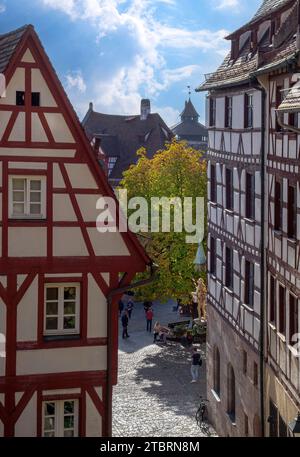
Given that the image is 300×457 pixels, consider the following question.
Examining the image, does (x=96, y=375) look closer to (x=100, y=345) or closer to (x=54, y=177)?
(x=100, y=345)

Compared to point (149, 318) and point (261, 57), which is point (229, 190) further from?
point (149, 318)

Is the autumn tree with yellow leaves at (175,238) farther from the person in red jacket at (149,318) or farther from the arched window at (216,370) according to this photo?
the arched window at (216,370)

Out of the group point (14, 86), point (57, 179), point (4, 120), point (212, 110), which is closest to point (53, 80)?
point (14, 86)

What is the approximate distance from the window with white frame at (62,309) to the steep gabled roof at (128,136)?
177 feet

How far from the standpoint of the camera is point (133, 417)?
88.0 feet

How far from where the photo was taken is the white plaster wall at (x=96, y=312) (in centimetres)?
1513

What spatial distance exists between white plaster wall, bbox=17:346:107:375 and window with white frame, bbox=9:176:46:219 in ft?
8.19

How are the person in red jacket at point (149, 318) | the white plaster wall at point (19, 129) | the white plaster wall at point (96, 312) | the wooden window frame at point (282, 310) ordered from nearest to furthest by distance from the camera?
the white plaster wall at point (19, 129) < the white plaster wall at point (96, 312) < the wooden window frame at point (282, 310) < the person in red jacket at point (149, 318)

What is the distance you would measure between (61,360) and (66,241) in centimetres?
218

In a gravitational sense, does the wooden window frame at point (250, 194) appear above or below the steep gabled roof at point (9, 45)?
below

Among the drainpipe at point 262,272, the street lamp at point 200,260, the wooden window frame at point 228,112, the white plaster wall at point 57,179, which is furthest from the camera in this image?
the street lamp at point 200,260

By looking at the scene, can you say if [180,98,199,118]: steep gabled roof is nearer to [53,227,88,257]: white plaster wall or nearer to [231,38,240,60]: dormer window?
[231,38,240,60]: dormer window

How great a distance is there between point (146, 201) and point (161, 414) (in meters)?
14.8

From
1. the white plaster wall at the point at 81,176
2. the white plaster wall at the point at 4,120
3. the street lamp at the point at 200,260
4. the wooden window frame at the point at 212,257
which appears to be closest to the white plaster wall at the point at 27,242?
the white plaster wall at the point at 81,176
